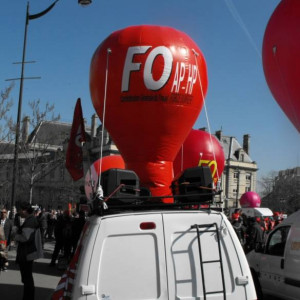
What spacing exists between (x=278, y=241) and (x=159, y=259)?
503 cm

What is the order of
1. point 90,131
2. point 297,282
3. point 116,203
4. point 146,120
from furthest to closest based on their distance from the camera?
1. point 90,131
2. point 146,120
3. point 297,282
4. point 116,203

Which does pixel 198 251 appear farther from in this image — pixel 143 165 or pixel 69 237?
pixel 69 237

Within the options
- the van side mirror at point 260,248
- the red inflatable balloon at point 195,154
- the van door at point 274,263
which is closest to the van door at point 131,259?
the van door at point 274,263

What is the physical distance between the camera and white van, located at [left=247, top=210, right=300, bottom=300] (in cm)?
750

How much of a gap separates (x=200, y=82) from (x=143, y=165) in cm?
255

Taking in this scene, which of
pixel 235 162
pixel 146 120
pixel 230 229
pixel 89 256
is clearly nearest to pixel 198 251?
pixel 230 229

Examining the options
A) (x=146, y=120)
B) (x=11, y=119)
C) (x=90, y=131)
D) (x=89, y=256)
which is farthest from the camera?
(x=90, y=131)

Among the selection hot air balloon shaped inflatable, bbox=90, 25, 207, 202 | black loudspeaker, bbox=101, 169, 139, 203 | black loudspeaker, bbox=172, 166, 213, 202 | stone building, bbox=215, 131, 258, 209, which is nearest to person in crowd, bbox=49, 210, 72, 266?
hot air balloon shaped inflatable, bbox=90, 25, 207, 202

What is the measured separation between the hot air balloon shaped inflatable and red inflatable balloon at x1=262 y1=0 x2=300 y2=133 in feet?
6.46

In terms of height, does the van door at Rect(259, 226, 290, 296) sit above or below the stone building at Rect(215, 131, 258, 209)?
below

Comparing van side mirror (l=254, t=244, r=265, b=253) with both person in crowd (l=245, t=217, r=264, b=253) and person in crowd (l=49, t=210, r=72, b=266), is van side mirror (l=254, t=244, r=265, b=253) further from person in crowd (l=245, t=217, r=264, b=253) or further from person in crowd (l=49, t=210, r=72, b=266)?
person in crowd (l=49, t=210, r=72, b=266)

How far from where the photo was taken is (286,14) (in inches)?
484

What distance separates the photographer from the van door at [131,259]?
3.84 metres

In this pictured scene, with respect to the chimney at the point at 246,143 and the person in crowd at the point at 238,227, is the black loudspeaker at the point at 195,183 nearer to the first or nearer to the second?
the person in crowd at the point at 238,227
